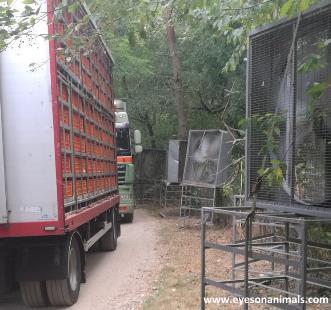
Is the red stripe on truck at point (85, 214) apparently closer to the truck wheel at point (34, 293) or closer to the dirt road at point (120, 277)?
the truck wheel at point (34, 293)

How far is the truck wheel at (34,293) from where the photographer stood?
661 cm

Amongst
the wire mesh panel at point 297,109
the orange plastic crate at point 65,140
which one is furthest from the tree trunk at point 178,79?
the wire mesh panel at point 297,109

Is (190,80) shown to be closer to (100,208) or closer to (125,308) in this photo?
(100,208)

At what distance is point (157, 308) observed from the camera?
6.52 m

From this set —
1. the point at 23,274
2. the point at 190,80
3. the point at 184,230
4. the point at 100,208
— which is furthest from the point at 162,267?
the point at 190,80

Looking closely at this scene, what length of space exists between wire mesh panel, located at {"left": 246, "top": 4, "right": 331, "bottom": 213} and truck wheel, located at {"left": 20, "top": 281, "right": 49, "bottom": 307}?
3203 mm

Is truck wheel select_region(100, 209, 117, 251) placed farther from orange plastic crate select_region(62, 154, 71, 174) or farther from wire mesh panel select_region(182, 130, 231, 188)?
orange plastic crate select_region(62, 154, 71, 174)

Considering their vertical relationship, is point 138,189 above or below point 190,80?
below

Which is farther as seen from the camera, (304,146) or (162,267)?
(162,267)

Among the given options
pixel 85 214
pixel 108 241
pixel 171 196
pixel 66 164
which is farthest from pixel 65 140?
pixel 171 196

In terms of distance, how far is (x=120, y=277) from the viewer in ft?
28.6

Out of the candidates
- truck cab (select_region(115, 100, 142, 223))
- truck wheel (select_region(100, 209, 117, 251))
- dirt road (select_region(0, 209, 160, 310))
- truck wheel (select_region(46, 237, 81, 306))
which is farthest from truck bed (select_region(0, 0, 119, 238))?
truck cab (select_region(115, 100, 142, 223))

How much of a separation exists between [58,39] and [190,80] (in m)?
14.3

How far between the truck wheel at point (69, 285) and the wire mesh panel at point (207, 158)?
7.43 m
